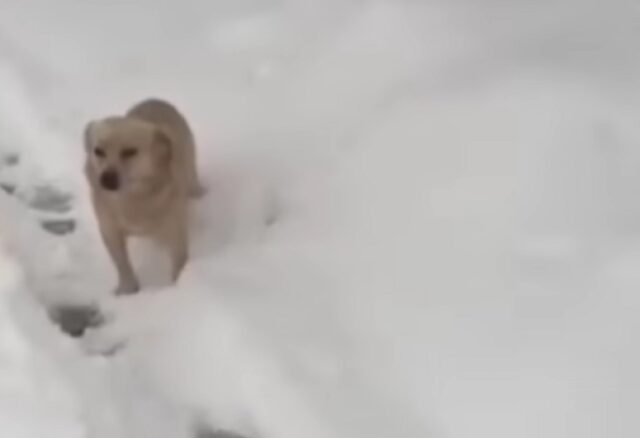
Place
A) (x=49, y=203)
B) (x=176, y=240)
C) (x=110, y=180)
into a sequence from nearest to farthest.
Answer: (x=110, y=180), (x=176, y=240), (x=49, y=203)

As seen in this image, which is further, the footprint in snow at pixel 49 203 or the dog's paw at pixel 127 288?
the footprint in snow at pixel 49 203

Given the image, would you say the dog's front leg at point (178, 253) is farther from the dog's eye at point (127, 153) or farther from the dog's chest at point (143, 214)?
the dog's eye at point (127, 153)

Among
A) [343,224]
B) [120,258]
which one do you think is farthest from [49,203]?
[343,224]

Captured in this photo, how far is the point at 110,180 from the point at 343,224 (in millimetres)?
422

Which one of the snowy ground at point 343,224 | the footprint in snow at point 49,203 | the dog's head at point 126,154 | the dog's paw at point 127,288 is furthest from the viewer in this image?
the footprint in snow at point 49,203

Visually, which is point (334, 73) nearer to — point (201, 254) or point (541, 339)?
point (201, 254)

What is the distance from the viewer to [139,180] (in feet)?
8.06

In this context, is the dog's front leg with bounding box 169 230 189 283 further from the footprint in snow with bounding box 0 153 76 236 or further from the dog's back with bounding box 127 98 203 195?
the footprint in snow with bounding box 0 153 76 236

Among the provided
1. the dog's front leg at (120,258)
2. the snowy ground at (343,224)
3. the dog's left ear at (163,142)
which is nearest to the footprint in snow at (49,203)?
the snowy ground at (343,224)

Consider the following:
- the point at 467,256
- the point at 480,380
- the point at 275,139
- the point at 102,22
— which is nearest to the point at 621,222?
the point at 467,256

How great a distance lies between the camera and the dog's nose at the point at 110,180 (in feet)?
7.95

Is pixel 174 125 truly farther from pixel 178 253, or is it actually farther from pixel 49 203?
pixel 49 203

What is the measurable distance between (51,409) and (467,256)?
721 millimetres

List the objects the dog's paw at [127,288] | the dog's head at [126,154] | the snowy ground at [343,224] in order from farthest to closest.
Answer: the dog's paw at [127,288] < the dog's head at [126,154] < the snowy ground at [343,224]
